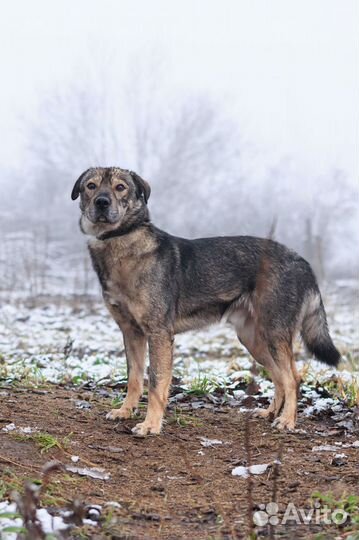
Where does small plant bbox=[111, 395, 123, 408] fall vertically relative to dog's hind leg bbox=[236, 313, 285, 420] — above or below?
below

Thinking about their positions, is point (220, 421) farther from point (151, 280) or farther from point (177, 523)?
point (177, 523)

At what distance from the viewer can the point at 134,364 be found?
237 inches

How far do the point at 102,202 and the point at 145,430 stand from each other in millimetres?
1920

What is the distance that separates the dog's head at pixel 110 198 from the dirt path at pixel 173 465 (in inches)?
66.5

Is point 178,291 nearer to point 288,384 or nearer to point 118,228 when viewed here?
point 118,228

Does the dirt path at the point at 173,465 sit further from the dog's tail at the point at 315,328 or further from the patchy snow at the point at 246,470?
the dog's tail at the point at 315,328

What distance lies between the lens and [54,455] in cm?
451

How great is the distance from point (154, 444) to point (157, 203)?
87.2ft

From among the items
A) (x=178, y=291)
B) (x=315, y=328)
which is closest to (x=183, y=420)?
(x=178, y=291)

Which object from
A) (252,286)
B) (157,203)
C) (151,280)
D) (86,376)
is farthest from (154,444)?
(157,203)

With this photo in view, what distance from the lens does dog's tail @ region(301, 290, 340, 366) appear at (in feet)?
20.5

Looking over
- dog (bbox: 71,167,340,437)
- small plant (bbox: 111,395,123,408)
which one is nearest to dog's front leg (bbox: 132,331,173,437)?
dog (bbox: 71,167,340,437)

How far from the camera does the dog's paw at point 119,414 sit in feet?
19.0

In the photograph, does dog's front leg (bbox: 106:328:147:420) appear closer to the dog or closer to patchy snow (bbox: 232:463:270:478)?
Answer: the dog
